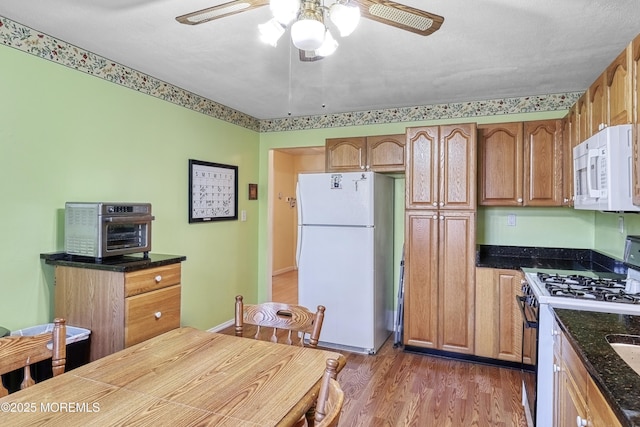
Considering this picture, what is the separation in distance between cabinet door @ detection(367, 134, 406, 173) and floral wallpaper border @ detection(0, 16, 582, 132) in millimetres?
305

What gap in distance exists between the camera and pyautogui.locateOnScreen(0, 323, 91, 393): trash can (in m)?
1.94


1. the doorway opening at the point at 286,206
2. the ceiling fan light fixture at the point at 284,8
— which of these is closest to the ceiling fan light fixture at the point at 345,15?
the ceiling fan light fixture at the point at 284,8

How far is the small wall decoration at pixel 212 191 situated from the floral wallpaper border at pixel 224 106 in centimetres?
53

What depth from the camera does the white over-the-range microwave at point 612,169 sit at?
1685mm

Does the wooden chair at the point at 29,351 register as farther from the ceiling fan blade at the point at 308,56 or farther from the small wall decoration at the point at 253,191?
the small wall decoration at the point at 253,191

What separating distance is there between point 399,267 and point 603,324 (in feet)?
8.09

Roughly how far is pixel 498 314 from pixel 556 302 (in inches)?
48.8

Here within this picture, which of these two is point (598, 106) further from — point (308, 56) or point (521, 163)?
point (308, 56)

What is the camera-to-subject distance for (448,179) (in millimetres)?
3205

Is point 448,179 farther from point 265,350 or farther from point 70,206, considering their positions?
point 70,206

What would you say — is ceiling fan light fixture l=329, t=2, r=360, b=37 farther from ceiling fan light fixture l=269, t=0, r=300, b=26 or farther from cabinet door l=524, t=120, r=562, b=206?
cabinet door l=524, t=120, r=562, b=206

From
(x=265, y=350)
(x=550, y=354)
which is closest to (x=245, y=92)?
(x=265, y=350)

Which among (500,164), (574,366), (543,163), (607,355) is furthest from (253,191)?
(607,355)

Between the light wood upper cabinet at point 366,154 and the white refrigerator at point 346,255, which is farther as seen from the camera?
the light wood upper cabinet at point 366,154
